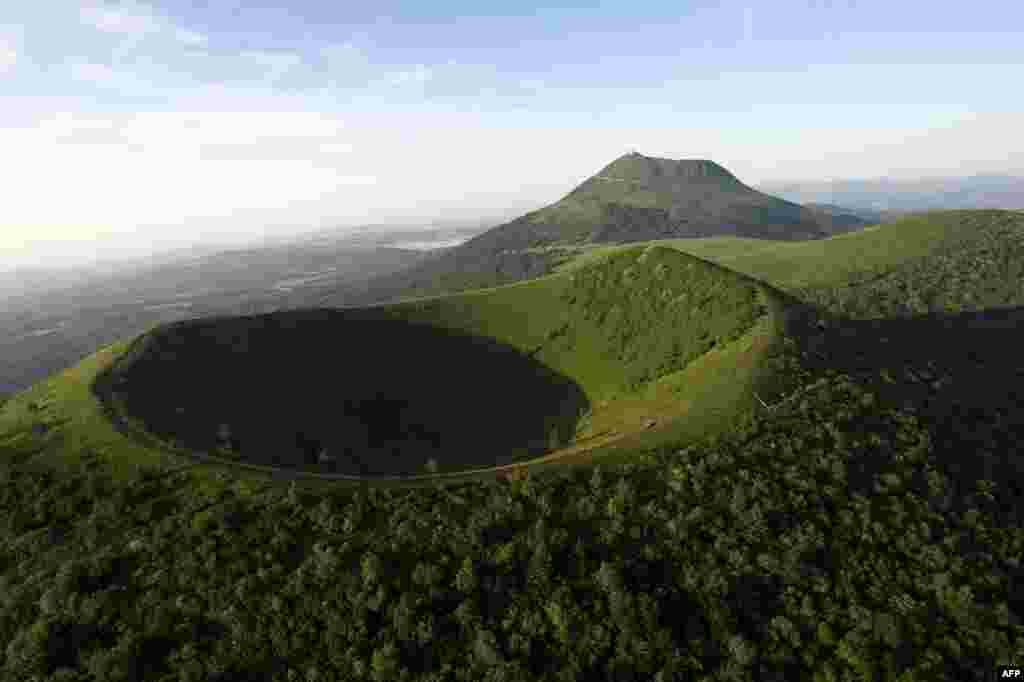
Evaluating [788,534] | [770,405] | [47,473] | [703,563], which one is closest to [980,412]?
[770,405]

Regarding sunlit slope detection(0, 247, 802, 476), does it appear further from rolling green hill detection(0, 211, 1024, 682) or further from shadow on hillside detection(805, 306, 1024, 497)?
shadow on hillside detection(805, 306, 1024, 497)

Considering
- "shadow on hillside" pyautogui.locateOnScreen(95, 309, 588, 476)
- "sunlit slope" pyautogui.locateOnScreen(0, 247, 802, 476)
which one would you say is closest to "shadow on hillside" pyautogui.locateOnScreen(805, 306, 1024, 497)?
"sunlit slope" pyautogui.locateOnScreen(0, 247, 802, 476)

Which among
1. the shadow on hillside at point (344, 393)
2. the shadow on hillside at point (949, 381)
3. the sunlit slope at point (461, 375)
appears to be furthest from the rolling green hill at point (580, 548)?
the shadow on hillside at point (344, 393)

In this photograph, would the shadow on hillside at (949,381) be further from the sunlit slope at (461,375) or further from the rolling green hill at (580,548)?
the sunlit slope at (461,375)

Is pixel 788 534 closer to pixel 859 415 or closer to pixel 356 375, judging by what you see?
pixel 859 415

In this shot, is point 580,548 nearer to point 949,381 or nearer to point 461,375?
point 949,381

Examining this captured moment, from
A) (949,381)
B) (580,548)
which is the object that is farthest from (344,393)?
(949,381)
